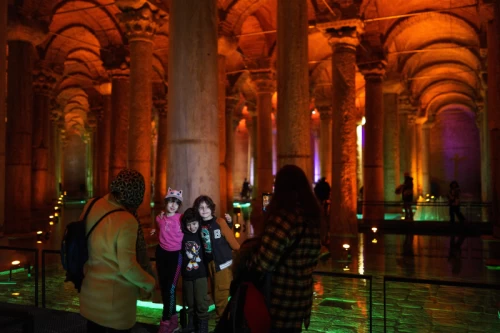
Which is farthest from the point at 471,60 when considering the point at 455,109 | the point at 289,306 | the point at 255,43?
the point at 289,306

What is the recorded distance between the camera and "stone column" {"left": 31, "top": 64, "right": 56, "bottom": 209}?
17547 millimetres

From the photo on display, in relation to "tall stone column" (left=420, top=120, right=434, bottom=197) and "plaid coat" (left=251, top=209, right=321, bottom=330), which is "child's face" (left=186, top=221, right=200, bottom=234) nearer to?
"plaid coat" (left=251, top=209, right=321, bottom=330)

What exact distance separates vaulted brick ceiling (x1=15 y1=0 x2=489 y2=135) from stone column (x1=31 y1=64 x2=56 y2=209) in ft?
3.04

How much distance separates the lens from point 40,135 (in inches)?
715

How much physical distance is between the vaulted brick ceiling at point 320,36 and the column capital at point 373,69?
31 cm

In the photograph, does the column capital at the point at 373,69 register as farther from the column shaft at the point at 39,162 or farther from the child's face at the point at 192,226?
the child's face at the point at 192,226

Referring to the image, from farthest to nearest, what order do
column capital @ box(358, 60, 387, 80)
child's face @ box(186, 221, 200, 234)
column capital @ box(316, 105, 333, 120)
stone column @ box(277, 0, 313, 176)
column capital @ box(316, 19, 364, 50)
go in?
column capital @ box(316, 105, 333, 120) < column capital @ box(358, 60, 387, 80) < column capital @ box(316, 19, 364, 50) < stone column @ box(277, 0, 313, 176) < child's face @ box(186, 221, 200, 234)

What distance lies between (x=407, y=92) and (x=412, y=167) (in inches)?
184

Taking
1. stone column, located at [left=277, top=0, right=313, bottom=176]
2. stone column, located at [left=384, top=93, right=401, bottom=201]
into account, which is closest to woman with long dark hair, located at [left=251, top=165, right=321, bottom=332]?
stone column, located at [left=277, top=0, right=313, bottom=176]

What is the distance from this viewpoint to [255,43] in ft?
60.5

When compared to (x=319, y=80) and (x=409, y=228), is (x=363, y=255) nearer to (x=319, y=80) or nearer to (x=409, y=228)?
(x=409, y=228)

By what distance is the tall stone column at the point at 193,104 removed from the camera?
17.8ft

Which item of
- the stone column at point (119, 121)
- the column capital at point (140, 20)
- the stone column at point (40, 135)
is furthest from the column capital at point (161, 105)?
the column capital at point (140, 20)

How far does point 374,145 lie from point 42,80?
1365 centimetres
